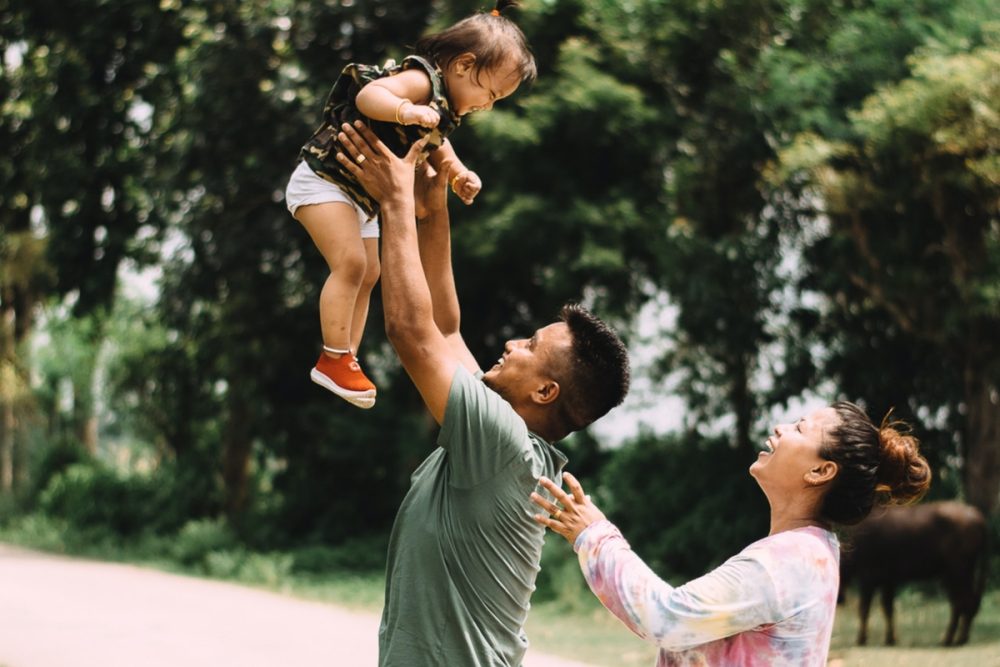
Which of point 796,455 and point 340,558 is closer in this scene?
point 796,455

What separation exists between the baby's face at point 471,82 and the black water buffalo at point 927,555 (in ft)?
21.6

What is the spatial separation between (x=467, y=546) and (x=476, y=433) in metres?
0.28

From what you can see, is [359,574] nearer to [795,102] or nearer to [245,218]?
[245,218]

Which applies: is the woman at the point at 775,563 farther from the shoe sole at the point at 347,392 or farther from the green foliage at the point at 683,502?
the green foliage at the point at 683,502

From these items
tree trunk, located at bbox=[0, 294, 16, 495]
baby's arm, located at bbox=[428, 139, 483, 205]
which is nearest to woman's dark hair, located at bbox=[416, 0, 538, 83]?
baby's arm, located at bbox=[428, 139, 483, 205]

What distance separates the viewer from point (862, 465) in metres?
2.82

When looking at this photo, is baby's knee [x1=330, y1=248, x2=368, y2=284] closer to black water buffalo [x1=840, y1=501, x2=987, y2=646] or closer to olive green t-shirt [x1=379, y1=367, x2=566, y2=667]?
olive green t-shirt [x1=379, y1=367, x2=566, y2=667]

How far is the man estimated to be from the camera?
2660mm

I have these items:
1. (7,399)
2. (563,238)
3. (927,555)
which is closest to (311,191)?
(927,555)

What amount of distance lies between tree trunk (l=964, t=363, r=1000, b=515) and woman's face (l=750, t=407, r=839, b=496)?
7945 millimetres

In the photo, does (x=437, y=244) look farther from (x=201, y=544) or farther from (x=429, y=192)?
(x=201, y=544)

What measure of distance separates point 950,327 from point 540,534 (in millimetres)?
7559

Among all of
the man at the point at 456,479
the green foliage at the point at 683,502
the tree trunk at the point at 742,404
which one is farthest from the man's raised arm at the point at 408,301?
the tree trunk at the point at 742,404

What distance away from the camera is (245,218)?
49.6 feet
